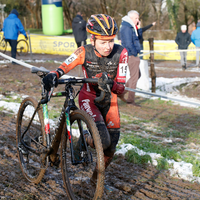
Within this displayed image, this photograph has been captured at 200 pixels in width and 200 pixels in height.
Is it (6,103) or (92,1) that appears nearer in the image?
(6,103)

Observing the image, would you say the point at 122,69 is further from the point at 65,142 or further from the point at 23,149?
the point at 23,149

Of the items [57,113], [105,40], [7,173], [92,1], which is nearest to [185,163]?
[105,40]

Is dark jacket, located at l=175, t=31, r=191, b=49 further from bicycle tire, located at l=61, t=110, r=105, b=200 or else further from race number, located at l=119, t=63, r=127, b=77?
bicycle tire, located at l=61, t=110, r=105, b=200

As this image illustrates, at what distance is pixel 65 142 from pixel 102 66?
3.40 ft

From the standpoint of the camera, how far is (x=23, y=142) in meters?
3.68

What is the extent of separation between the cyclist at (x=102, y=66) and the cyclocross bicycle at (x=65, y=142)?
25cm

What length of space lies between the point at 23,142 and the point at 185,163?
2.35 metres

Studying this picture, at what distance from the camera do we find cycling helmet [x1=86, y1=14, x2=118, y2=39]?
10.0 feet

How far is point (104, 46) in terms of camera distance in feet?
10.4

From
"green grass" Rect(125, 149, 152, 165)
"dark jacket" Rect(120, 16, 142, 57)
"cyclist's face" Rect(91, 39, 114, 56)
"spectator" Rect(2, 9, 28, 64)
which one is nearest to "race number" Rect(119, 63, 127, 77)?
"cyclist's face" Rect(91, 39, 114, 56)

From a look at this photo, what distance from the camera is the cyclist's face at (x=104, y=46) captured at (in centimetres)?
315

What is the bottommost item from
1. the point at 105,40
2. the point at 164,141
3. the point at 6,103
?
the point at 164,141

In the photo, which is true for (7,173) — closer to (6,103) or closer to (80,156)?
(80,156)

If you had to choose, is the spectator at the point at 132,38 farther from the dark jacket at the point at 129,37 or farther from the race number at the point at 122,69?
the race number at the point at 122,69
